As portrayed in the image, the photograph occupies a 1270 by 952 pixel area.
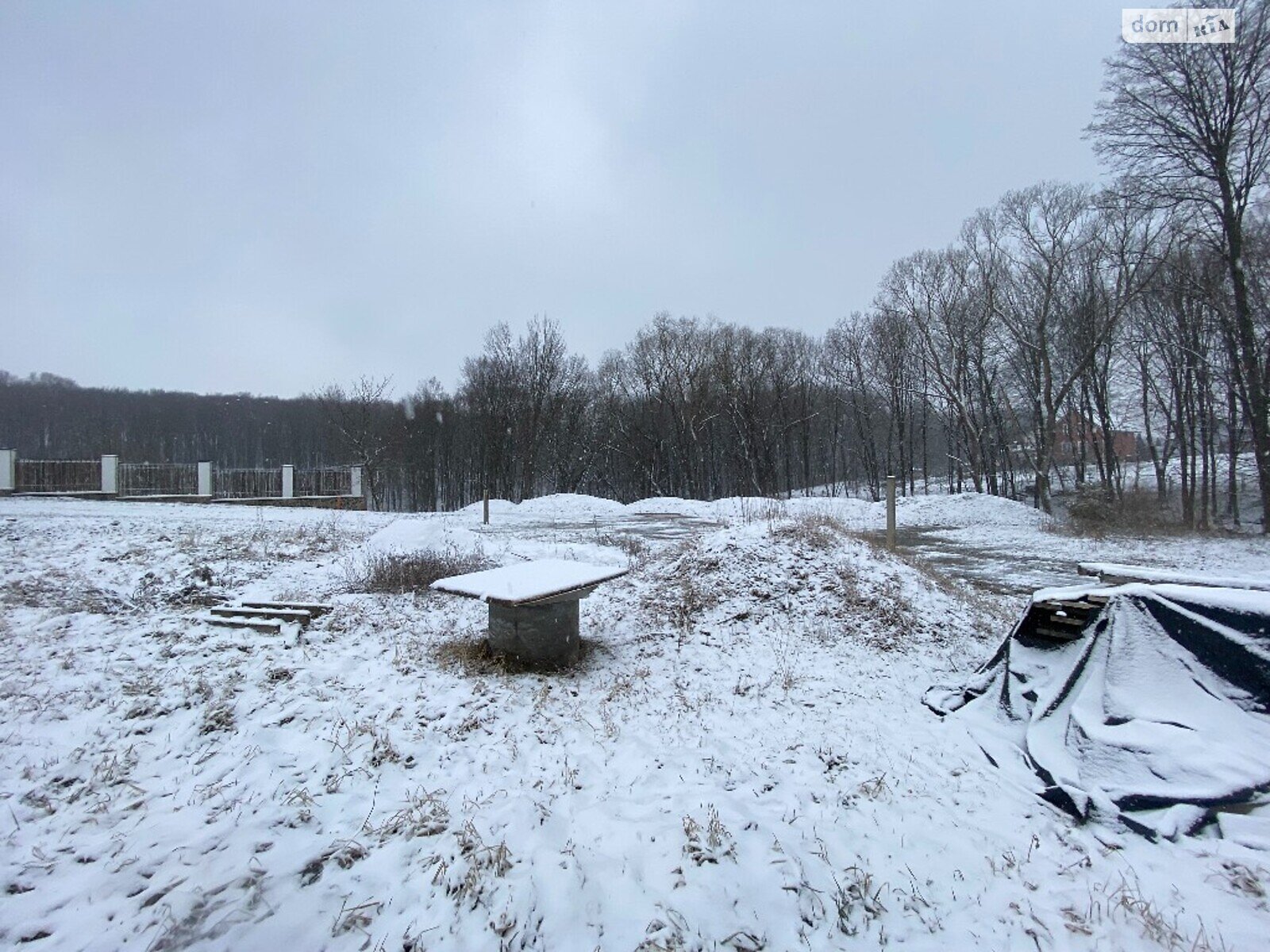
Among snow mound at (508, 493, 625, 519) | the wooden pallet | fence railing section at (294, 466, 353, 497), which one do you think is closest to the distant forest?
fence railing section at (294, 466, 353, 497)

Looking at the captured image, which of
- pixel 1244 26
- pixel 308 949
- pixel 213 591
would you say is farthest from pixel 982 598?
pixel 1244 26

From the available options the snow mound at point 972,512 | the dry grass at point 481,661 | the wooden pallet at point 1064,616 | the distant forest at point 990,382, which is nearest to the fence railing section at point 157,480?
the distant forest at point 990,382

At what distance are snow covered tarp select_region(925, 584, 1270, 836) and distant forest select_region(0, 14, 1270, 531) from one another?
16055mm

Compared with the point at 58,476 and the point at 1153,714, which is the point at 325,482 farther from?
the point at 1153,714

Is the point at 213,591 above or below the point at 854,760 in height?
above

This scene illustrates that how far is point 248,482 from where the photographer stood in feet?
83.6

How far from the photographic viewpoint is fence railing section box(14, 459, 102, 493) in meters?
21.0

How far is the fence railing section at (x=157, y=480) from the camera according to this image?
22.9m

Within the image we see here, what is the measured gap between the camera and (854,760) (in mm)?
3773

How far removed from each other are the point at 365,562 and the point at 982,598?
8873 millimetres

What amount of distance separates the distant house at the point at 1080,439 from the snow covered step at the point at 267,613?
2794 cm

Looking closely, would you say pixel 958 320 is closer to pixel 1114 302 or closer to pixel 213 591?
pixel 1114 302

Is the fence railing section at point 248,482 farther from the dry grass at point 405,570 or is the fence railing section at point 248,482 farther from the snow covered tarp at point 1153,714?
the snow covered tarp at point 1153,714
